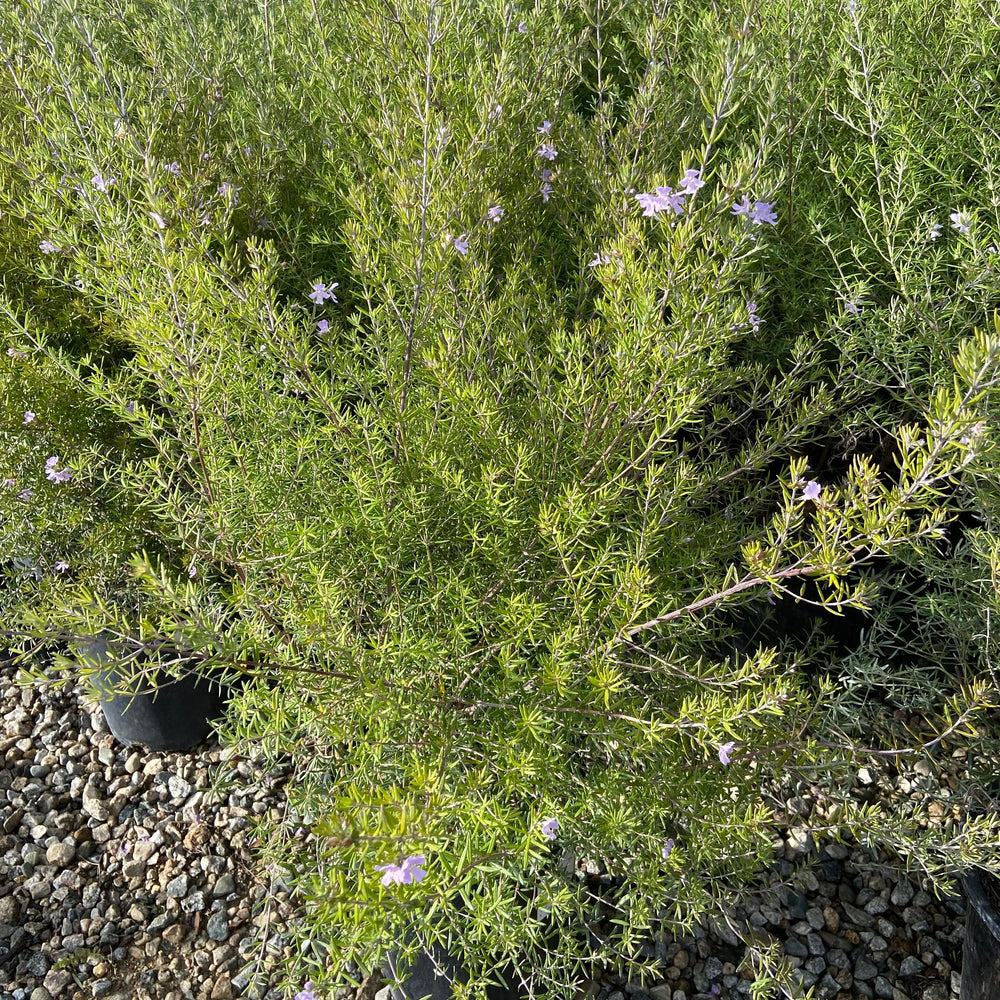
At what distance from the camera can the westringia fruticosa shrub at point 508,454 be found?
137 centimetres

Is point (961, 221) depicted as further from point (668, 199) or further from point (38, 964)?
point (38, 964)

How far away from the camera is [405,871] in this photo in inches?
40.6

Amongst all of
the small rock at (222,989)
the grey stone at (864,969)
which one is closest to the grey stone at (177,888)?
the small rock at (222,989)

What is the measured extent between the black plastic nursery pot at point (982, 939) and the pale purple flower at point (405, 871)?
1269mm

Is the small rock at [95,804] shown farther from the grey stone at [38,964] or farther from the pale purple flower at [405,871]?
the pale purple flower at [405,871]

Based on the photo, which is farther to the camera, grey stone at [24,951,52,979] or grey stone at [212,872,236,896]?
grey stone at [212,872,236,896]

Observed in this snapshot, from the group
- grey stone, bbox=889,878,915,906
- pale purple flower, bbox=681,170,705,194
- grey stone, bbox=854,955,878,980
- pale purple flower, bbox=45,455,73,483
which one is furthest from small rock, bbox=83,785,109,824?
pale purple flower, bbox=681,170,705,194

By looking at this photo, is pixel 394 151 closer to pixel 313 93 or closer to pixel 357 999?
pixel 313 93

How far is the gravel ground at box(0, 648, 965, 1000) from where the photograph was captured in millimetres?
2051

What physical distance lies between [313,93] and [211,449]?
138cm

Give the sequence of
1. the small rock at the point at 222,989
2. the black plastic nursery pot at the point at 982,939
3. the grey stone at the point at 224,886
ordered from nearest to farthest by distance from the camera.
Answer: the black plastic nursery pot at the point at 982,939 < the small rock at the point at 222,989 < the grey stone at the point at 224,886

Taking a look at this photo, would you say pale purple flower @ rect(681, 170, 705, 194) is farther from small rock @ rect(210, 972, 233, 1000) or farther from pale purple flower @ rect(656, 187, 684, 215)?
small rock @ rect(210, 972, 233, 1000)

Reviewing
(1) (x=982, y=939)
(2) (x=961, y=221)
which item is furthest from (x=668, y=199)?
(1) (x=982, y=939)

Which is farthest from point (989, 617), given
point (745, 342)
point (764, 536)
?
point (745, 342)
